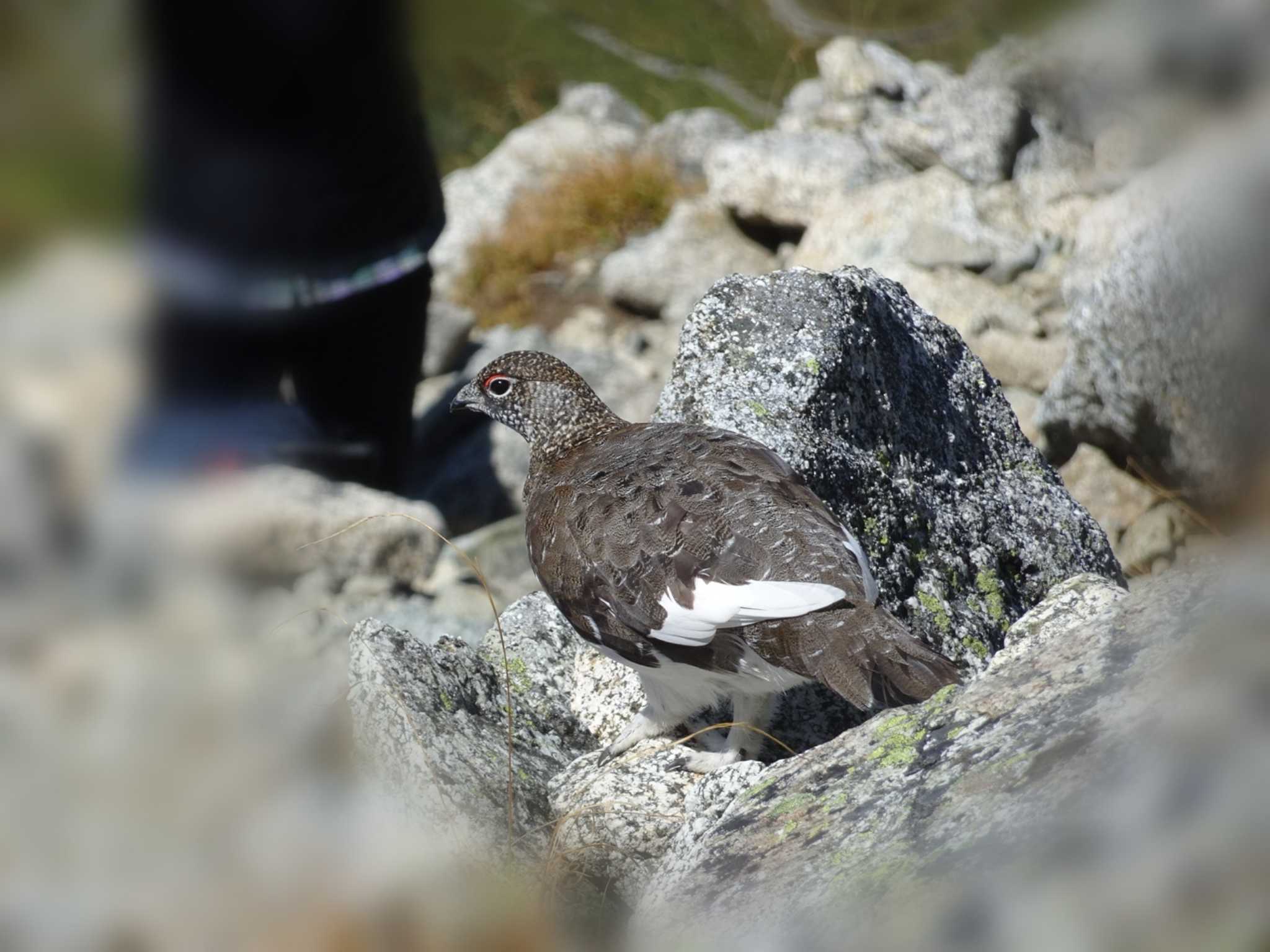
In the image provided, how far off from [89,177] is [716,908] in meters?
1.65

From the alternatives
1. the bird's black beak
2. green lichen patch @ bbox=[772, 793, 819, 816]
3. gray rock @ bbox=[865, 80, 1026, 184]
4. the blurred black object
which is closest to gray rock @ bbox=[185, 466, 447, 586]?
the blurred black object

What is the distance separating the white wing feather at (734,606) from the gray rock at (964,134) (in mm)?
6121

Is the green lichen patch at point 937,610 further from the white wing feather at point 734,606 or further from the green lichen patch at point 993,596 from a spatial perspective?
the white wing feather at point 734,606

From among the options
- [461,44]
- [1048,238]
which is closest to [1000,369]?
[1048,238]

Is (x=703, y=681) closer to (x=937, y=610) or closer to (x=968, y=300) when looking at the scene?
(x=937, y=610)

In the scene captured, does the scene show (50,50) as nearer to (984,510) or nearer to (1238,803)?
(1238,803)

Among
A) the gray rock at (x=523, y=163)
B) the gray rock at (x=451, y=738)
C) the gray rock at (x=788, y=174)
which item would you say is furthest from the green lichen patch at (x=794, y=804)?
the gray rock at (x=523, y=163)

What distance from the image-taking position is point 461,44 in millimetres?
1620

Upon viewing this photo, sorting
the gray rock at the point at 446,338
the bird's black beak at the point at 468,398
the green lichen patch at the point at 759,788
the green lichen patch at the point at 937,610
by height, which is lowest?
the gray rock at the point at 446,338

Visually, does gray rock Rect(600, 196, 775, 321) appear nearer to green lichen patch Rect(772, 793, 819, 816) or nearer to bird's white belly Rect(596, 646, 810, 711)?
bird's white belly Rect(596, 646, 810, 711)

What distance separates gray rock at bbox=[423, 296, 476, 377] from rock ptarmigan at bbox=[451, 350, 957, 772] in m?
6.08

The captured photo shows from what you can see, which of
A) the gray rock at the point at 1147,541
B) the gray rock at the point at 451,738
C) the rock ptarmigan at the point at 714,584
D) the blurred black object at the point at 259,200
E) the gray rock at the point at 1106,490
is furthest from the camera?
the gray rock at the point at 1106,490

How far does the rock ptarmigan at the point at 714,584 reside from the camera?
3.01 m

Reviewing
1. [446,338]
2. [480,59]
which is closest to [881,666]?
[480,59]
